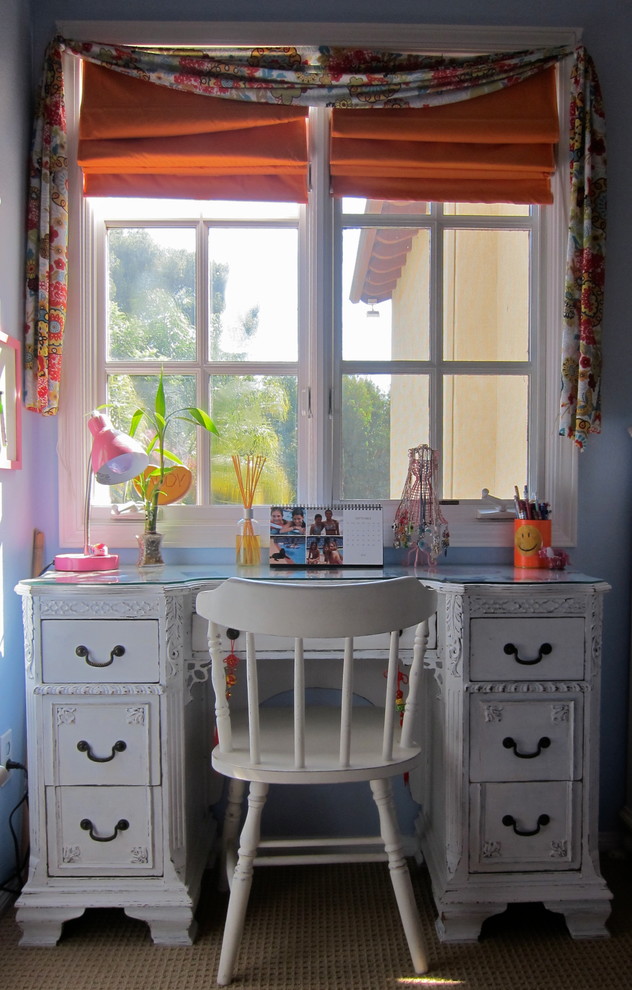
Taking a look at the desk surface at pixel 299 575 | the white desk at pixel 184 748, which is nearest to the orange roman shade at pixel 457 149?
the desk surface at pixel 299 575

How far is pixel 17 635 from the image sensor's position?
217cm

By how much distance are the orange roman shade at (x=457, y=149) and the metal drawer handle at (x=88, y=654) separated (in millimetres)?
1524

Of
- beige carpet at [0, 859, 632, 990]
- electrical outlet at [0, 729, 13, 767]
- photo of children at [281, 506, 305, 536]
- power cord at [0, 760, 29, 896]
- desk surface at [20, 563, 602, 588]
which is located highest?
photo of children at [281, 506, 305, 536]

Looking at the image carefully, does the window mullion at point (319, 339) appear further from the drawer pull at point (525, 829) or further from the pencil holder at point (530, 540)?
the drawer pull at point (525, 829)

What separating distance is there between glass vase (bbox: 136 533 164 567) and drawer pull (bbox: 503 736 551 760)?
1.11m

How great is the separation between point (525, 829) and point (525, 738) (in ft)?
0.77

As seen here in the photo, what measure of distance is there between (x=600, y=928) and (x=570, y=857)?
21 centimetres

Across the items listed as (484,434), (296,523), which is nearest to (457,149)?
(484,434)

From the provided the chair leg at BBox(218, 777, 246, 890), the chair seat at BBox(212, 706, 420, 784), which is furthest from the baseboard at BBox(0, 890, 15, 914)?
the chair seat at BBox(212, 706, 420, 784)

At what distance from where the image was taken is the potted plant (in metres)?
2.19

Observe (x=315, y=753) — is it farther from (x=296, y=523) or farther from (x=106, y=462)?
(x=106, y=462)

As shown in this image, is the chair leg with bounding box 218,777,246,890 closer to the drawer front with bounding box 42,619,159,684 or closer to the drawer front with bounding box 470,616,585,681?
the drawer front with bounding box 42,619,159,684

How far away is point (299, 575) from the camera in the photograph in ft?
6.59

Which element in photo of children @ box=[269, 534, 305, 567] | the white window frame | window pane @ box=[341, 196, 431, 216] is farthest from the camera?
window pane @ box=[341, 196, 431, 216]
